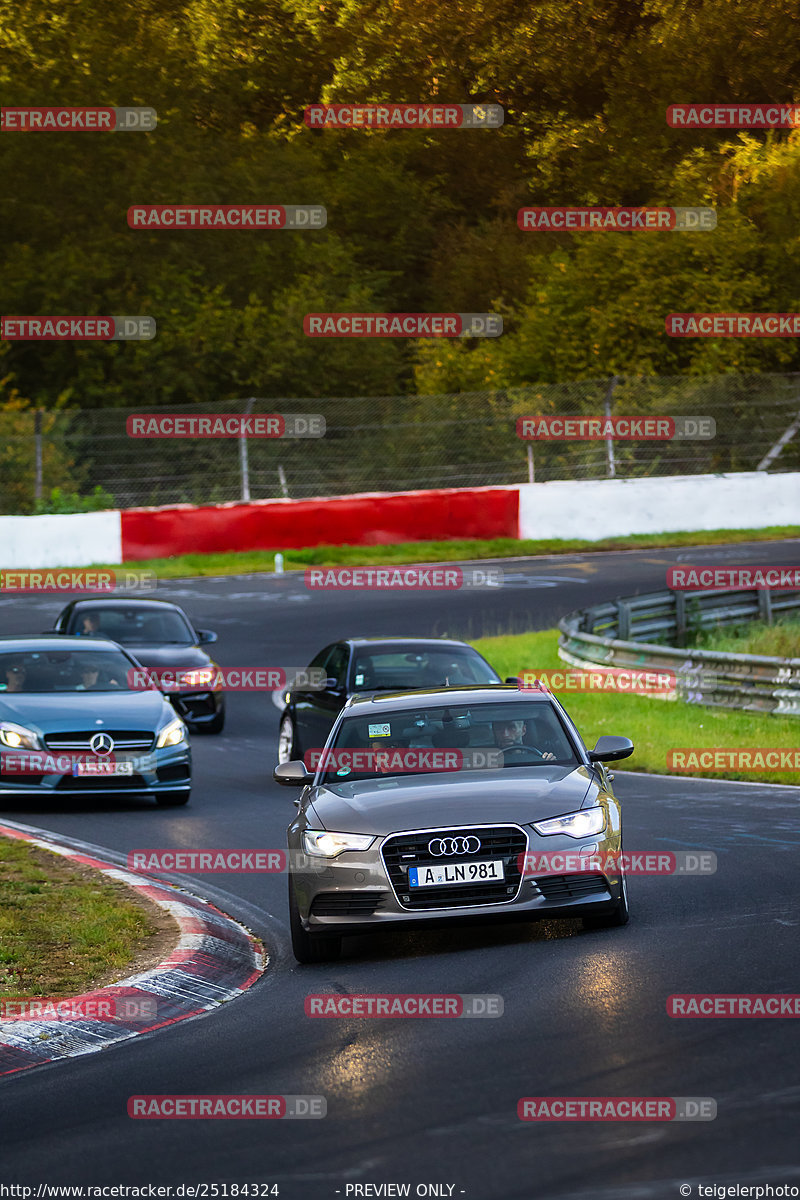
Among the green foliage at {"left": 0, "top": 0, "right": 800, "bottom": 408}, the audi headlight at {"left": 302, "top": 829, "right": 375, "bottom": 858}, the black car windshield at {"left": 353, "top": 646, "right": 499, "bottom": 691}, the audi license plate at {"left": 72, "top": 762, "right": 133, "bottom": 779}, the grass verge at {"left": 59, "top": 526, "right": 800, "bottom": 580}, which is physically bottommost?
the audi license plate at {"left": 72, "top": 762, "right": 133, "bottom": 779}

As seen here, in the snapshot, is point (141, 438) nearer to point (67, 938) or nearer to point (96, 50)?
point (67, 938)

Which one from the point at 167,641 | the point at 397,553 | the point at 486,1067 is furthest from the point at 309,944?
the point at 397,553

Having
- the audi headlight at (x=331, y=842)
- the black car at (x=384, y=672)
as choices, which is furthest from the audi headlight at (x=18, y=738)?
the audi headlight at (x=331, y=842)

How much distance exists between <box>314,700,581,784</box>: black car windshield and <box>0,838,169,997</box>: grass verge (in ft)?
4.82

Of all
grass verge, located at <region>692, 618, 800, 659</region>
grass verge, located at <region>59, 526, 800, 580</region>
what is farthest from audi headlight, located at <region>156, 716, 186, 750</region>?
grass verge, located at <region>59, 526, 800, 580</region>

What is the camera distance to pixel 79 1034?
25.1 feet

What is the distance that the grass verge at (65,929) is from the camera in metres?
8.88

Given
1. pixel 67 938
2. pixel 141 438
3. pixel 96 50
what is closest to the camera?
pixel 67 938

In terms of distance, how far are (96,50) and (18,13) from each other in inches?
194

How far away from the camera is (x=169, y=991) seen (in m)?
8.47

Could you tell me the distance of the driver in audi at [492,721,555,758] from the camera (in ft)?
32.5

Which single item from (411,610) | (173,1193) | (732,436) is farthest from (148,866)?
(732,436)

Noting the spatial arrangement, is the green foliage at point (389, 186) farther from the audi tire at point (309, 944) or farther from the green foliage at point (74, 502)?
the audi tire at point (309, 944)

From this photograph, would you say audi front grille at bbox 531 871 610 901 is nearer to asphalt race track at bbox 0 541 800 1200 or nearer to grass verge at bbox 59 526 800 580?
asphalt race track at bbox 0 541 800 1200
